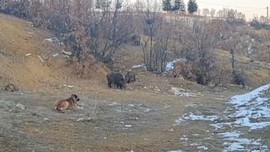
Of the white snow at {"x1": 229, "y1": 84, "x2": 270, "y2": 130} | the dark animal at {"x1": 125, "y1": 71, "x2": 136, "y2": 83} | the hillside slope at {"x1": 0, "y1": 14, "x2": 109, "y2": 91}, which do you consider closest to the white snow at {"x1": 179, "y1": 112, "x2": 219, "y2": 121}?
the white snow at {"x1": 229, "y1": 84, "x2": 270, "y2": 130}

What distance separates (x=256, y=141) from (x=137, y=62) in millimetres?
16825

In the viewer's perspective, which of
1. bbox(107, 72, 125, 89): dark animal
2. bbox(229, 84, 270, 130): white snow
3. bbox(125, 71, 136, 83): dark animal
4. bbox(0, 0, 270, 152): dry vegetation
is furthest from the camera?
bbox(125, 71, 136, 83): dark animal

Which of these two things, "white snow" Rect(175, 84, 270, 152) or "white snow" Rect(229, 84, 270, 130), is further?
"white snow" Rect(229, 84, 270, 130)

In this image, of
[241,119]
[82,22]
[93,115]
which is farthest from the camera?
[82,22]

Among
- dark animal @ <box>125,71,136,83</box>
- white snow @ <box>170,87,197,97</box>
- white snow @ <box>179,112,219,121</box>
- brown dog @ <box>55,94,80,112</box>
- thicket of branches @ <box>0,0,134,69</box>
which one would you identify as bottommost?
white snow @ <box>170,87,197,97</box>

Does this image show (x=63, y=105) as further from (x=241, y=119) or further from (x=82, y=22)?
(x=82, y=22)

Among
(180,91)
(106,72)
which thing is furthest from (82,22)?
(180,91)

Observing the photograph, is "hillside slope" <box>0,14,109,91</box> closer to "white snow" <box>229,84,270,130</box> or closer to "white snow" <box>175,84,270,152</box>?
"white snow" <box>175,84,270,152</box>

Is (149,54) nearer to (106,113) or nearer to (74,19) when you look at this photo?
(74,19)

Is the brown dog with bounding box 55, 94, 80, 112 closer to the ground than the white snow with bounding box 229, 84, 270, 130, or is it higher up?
higher up

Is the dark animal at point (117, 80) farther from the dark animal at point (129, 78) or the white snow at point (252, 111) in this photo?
the white snow at point (252, 111)

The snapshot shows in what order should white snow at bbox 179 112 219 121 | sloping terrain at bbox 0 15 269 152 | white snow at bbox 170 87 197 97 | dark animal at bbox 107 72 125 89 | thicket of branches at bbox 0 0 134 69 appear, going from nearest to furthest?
sloping terrain at bbox 0 15 269 152, white snow at bbox 179 112 219 121, dark animal at bbox 107 72 125 89, white snow at bbox 170 87 197 97, thicket of branches at bbox 0 0 134 69

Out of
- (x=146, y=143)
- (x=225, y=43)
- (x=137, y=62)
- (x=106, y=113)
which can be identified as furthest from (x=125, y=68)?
(x=146, y=143)

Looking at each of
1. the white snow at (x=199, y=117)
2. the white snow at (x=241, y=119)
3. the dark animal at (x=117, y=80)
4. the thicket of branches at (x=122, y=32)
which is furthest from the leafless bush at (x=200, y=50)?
the white snow at (x=199, y=117)
